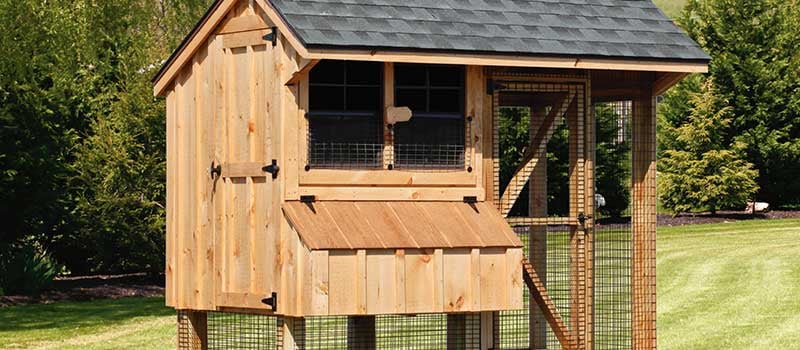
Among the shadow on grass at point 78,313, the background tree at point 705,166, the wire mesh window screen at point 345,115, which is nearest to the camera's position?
the wire mesh window screen at point 345,115

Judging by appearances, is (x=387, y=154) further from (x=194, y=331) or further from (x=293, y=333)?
(x=194, y=331)

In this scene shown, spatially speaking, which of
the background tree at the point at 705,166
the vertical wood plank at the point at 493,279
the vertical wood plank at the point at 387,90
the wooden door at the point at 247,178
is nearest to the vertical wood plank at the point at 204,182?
the wooden door at the point at 247,178

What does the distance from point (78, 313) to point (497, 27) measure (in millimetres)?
10236

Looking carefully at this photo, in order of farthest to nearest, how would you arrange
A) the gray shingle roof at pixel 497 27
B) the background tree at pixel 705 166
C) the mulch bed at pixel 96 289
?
the background tree at pixel 705 166 < the mulch bed at pixel 96 289 < the gray shingle roof at pixel 497 27

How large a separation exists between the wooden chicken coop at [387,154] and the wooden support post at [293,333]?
0.04ft

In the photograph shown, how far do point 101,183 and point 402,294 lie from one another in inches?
503

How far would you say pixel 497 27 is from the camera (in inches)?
467

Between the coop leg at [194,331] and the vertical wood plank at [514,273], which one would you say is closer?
the vertical wood plank at [514,273]

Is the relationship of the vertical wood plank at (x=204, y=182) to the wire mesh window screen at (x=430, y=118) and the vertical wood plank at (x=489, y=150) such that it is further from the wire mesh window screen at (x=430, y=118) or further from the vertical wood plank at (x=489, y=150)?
the vertical wood plank at (x=489, y=150)

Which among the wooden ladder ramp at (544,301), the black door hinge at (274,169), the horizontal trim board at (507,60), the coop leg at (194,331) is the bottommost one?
the coop leg at (194,331)

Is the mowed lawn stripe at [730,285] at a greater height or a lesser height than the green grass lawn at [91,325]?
greater

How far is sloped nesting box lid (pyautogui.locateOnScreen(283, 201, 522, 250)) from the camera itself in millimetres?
10836

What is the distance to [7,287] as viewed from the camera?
22.0 metres

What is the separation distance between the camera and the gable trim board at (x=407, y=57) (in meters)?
10.8
